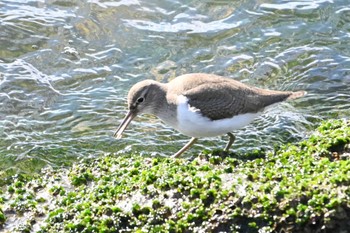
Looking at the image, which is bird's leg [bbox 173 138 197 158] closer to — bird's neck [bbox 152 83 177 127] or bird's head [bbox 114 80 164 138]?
bird's neck [bbox 152 83 177 127]

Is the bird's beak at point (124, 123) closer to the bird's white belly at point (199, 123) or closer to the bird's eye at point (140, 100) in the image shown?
the bird's eye at point (140, 100)

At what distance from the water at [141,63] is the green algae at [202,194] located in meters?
1.35

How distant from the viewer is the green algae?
6355mm

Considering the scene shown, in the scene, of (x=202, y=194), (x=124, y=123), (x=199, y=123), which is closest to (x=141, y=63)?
(x=124, y=123)

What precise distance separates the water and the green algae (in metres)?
1.35

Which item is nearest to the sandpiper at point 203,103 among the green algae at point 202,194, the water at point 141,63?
the green algae at point 202,194

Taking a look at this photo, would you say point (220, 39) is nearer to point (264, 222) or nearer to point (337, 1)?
point (337, 1)

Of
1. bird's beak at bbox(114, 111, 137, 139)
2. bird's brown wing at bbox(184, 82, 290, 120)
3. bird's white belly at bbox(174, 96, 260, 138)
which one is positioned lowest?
bird's beak at bbox(114, 111, 137, 139)

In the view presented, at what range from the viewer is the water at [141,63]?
31.9 feet

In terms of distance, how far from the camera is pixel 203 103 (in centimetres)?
844

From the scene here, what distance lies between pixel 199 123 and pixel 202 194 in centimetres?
171

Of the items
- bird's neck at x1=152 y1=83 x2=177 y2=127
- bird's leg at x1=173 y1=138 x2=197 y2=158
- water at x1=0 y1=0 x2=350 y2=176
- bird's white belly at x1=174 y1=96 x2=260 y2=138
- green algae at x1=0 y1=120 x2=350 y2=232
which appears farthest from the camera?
water at x1=0 y1=0 x2=350 y2=176

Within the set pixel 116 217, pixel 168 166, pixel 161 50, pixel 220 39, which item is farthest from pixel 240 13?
pixel 116 217

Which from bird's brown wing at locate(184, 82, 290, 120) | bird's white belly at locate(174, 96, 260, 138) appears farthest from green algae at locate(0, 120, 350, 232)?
bird's brown wing at locate(184, 82, 290, 120)
